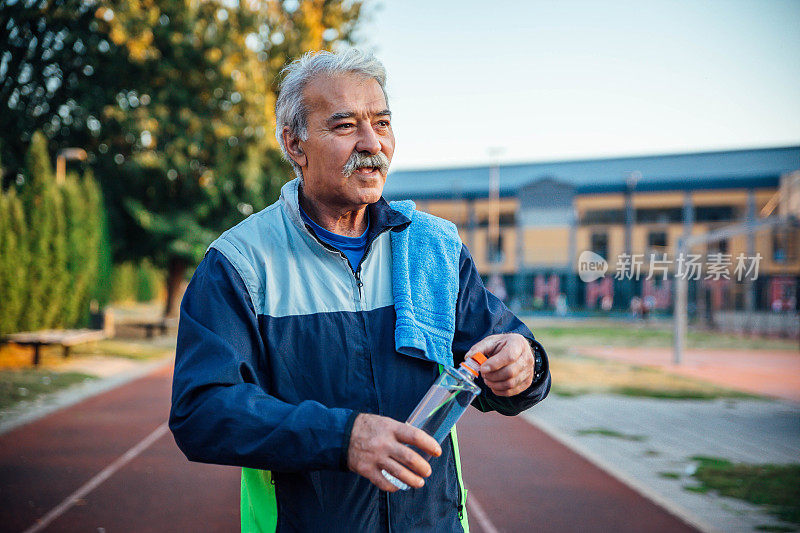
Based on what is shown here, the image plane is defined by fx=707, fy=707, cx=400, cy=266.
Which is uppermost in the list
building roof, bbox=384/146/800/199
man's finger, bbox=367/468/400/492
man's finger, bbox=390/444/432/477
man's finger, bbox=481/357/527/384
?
building roof, bbox=384/146/800/199

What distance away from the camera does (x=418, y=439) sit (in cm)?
148

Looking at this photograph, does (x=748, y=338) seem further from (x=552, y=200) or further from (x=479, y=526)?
(x=479, y=526)

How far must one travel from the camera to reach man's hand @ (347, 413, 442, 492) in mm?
1476

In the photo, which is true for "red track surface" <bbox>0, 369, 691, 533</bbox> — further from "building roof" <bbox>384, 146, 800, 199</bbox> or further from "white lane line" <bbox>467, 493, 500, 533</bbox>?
"building roof" <bbox>384, 146, 800, 199</bbox>

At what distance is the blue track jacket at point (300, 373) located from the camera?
1534 millimetres

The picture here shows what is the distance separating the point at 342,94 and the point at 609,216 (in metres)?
47.2

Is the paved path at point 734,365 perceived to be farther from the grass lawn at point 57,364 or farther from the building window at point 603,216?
the building window at point 603,216

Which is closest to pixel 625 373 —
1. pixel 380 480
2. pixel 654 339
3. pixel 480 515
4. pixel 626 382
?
pixel 626 382

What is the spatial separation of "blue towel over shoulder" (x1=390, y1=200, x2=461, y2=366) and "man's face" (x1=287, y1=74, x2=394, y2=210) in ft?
0.63

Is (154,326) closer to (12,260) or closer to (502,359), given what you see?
(12,260)

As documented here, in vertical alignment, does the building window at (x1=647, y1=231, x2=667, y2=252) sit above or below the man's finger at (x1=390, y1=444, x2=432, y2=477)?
above

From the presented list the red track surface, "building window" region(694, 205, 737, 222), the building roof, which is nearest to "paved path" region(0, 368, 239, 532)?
the red track surface

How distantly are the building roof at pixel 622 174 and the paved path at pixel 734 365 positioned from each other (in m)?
24.6

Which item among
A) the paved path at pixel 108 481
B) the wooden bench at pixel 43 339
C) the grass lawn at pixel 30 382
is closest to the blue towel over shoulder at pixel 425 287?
the paved path at pixel 108 481
